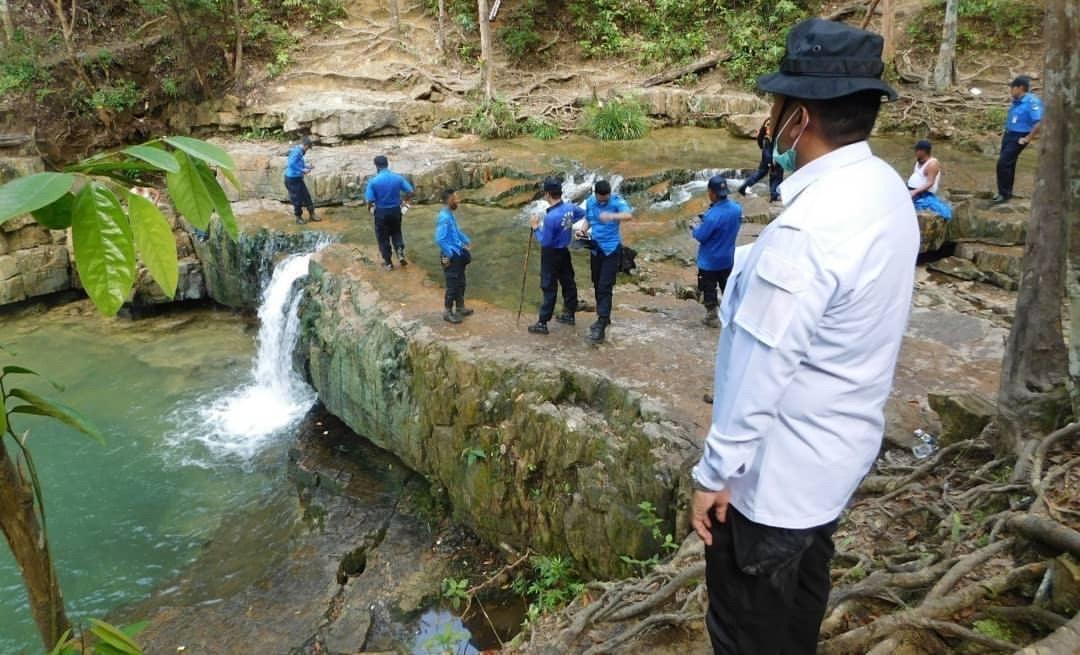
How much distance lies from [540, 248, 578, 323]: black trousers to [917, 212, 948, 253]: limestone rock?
16.0ft

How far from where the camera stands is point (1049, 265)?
3.70 meters

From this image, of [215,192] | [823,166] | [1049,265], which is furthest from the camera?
[1049,265]

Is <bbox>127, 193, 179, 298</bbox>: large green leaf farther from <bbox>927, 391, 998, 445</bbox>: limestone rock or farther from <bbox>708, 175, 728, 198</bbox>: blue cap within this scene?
<bbox>708, 175, 728, 198</bbox>: blue cap

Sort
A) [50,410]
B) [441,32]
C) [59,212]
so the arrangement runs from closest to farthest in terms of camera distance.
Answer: [59,212], [50,410], [441,32]

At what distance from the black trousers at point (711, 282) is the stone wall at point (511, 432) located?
1.61 metres

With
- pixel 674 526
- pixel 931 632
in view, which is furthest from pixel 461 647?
pixel 931 632

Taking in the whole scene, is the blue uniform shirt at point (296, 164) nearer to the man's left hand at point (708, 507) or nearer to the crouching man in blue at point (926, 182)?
the crouching man in blue at point (926, 182)

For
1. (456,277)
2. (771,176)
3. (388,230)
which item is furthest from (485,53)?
(456,277)

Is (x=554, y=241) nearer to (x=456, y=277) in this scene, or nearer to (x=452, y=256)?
(x=452, y=256)

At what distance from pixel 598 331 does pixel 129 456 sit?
6.35m

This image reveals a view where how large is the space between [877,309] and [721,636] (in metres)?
1.10

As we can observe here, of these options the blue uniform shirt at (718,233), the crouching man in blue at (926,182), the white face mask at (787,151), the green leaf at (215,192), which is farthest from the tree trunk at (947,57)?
the green leaf at (215,192)

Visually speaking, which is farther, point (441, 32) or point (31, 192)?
point (441, 32)

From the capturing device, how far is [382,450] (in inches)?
351
